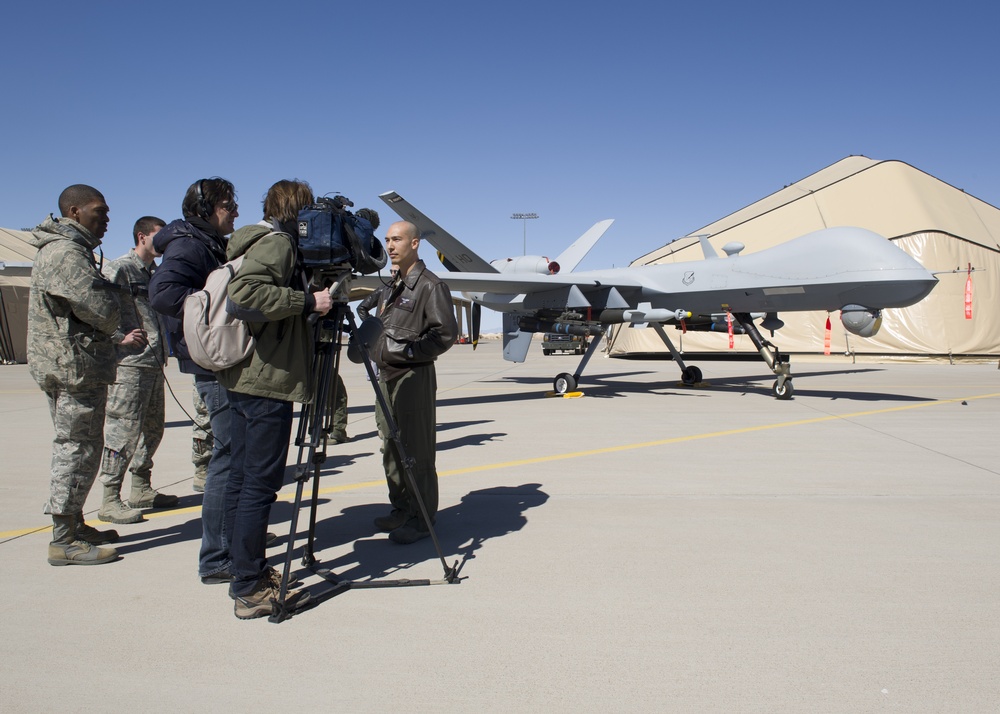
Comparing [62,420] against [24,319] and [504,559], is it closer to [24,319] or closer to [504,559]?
[504,559]

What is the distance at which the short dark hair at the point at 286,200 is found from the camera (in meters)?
3.15

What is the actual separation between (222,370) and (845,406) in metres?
10.4

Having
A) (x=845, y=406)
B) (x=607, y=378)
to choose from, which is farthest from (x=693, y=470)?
(x=607, y=378)

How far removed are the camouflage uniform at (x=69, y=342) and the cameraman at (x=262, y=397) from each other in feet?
3.87

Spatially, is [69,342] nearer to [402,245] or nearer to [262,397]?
[262,397]

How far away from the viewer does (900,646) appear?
99.6 inches

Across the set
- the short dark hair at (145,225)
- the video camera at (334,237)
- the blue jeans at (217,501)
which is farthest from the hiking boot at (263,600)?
the short dark hair at (145,225)

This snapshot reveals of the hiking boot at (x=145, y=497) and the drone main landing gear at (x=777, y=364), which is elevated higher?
the drone main landing gear at (x=777, y=364)

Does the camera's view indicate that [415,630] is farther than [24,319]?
No

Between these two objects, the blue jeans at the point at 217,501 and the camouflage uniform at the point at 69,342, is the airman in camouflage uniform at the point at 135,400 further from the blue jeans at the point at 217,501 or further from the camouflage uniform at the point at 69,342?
the blue jeans at the point at 217,501

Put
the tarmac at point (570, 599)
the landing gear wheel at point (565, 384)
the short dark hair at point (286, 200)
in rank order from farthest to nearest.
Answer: the landing gear wheel at point (565, 384), the short dark hair at point (286, 200), the tarmac at point (570, 599)

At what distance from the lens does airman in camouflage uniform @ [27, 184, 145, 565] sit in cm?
356

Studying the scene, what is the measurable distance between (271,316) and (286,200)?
71 cm

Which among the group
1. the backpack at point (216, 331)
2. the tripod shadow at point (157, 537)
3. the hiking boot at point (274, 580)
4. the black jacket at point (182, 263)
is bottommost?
the tripod shadow at point (157, 537)
